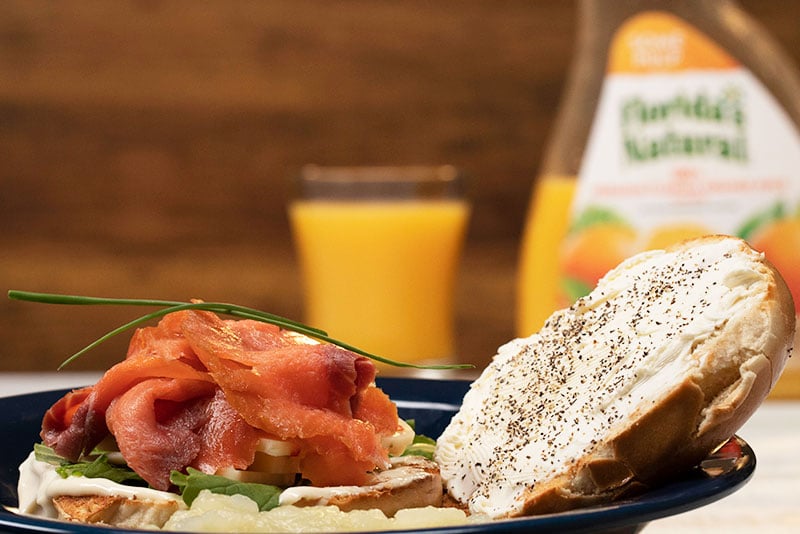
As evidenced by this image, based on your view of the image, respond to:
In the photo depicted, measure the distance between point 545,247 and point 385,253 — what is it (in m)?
0.30

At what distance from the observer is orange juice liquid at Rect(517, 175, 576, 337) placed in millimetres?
2033

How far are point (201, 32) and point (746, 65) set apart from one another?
1144mm

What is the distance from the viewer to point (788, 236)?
6.36 ft

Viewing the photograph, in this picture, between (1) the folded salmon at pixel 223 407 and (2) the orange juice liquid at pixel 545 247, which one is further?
(2) the orange juice liquid at pixel 545 247

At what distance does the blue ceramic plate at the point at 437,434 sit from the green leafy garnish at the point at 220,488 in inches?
5.3

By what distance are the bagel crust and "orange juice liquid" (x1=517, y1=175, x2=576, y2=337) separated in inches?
38.2

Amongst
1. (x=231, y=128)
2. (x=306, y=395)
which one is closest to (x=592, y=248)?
(x=231, y=128)

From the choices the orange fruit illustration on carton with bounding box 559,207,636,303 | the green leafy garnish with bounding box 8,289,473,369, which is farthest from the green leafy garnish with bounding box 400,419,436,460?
the orange fruit illustration on carton with bounding box 559,207,636,303

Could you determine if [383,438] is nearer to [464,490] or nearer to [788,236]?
[464,490]

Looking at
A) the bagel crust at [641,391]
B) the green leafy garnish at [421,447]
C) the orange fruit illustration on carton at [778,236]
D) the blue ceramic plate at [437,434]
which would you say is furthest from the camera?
the orange fruit illustration on carton at [778,236]

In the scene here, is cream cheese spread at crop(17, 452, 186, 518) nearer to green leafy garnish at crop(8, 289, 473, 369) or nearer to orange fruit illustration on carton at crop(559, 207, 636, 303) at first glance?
green leafy garnish at crop(8, 289, 473, 369)

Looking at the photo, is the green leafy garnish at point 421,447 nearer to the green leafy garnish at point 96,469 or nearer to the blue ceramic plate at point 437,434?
the blue ceramic plate at point 437,434

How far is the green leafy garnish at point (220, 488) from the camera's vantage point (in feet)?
2.91

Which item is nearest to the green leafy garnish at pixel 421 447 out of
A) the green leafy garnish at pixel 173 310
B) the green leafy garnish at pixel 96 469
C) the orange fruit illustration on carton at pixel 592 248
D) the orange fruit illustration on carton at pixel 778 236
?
the green leafy garnish at pixel 173 310
